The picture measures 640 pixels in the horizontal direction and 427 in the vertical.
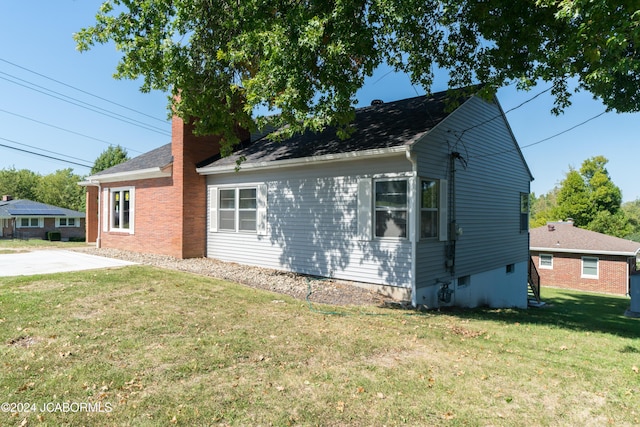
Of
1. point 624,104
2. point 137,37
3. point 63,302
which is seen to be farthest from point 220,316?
point 624,104

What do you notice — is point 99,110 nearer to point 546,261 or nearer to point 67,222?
point 67,222

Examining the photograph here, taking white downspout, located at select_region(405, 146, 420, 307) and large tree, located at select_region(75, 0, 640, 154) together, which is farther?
white downspout, located at select_region(405, 146, 420, 307)

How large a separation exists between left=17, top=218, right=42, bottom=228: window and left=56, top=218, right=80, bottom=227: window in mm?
1834

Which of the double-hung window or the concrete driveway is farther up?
the double-hung window

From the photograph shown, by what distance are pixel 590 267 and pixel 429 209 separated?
21.7 meters

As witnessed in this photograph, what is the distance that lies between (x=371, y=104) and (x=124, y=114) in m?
24.5

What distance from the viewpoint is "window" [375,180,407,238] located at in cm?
888

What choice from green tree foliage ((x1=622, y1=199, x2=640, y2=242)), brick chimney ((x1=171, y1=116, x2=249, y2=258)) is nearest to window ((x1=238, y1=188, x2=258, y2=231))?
brick chimney ((x1=171, y1=116, x2=249, y2=258))

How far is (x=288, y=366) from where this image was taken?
4.45 metres

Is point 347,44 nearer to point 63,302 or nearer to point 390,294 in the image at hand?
point 390,294

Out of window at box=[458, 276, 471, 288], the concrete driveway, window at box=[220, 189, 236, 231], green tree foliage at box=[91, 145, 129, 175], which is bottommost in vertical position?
window at box=[458, 276, 471, 288]

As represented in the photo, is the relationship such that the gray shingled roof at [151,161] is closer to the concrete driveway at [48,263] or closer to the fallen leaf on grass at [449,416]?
the concrete driveway at [48,263]

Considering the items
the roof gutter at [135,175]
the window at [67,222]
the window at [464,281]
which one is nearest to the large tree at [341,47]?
the roof gutter at [135,175]

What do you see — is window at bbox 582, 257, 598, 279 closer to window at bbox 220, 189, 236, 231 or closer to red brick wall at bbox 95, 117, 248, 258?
window at bbox 220, 189, 236, 231
